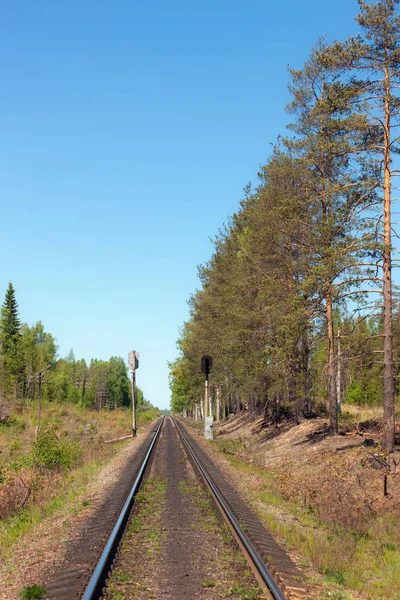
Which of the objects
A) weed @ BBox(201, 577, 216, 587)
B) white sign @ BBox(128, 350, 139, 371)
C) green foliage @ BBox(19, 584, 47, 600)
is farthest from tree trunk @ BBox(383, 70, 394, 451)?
white sign @ BBox(128, 350, 139, 371)

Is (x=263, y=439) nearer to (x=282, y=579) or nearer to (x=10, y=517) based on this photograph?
(x=10, y=517)

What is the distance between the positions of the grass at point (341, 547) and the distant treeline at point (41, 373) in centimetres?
3866

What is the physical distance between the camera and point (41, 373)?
52.5 meters

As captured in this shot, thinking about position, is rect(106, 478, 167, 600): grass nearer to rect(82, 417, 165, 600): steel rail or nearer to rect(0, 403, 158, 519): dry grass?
rect(82, 417, 165, 600): steel rail

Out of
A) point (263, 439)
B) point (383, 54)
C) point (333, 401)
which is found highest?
point (383, 54)

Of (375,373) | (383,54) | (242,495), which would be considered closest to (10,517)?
(242,495)

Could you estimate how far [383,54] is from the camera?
17516 millimetres

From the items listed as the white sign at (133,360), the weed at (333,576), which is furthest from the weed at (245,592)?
the white sign at (133,360)

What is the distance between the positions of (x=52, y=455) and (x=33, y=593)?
18968mm

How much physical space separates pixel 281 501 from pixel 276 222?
1450 cm

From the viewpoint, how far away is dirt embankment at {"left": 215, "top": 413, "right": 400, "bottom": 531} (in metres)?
12.1

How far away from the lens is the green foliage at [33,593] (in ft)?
21.8

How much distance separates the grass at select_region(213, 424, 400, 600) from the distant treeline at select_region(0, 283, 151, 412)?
38.7m

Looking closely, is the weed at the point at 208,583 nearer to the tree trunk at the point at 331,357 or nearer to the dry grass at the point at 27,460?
the dry grass at the point at 27,460
